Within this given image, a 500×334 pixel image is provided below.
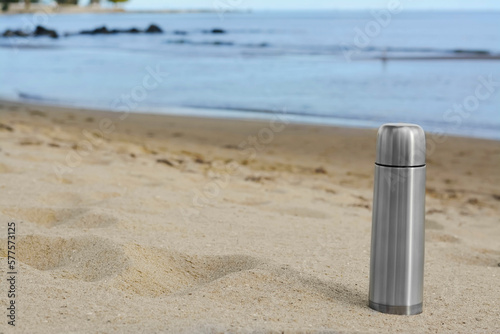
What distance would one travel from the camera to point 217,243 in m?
3.29

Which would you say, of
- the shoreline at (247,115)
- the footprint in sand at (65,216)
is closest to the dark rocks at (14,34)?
the shoreline at (247,115)

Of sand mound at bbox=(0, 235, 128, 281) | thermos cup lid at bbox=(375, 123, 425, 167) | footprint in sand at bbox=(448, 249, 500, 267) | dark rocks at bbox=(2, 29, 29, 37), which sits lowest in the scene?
footprint in sand at bbox=(448, 249, 500, 267)

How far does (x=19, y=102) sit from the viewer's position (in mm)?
13211

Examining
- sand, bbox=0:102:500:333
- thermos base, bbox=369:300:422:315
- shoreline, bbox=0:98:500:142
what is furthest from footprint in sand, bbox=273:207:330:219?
shoreline, bbox=0:98:500:142

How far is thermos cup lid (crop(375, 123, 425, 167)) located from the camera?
2275 millimetres

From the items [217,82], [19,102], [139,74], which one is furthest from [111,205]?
[139,74]

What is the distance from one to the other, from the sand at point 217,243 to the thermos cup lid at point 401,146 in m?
0.67

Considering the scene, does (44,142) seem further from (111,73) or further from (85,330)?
(111,73)

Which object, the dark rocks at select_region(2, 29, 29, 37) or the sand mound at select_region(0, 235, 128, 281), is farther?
the dark rocks at select_region(2, 29, 29, 37)

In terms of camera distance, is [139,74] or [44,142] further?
[139,74]

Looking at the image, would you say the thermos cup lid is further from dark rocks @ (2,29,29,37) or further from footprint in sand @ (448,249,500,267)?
dark rocks @ (2,29,29,37)

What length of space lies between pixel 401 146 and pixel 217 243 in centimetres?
141

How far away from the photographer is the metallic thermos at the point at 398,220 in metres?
2.30

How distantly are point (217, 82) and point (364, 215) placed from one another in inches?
444
